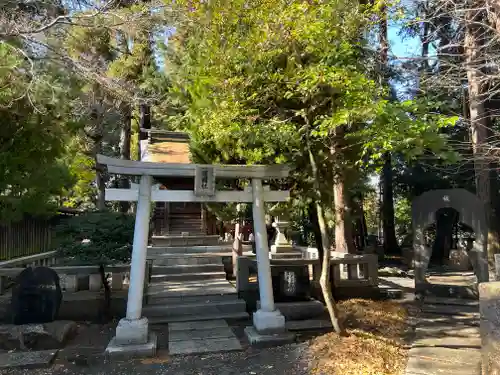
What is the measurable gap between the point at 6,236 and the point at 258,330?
333 inches

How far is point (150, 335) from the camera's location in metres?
6.85

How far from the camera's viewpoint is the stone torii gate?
6383 millimetres

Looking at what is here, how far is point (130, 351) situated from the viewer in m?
6.08

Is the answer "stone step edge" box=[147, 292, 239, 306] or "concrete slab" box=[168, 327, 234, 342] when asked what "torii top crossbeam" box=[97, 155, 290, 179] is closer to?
"concrete slab" box=[168, 327, 234, 342]

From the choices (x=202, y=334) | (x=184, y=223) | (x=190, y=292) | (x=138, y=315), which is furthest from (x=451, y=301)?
(x=184, y=223)

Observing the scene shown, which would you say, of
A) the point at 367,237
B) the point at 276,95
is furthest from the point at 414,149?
the point at 367,237

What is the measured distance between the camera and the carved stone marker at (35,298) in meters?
7.27

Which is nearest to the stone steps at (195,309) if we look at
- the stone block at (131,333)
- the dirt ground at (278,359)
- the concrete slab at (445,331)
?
the dirt ground at (278,359)

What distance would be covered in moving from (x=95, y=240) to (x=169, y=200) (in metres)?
2.22

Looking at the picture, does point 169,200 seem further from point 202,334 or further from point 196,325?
point 196,325

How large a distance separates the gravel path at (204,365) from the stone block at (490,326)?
2.31 meters

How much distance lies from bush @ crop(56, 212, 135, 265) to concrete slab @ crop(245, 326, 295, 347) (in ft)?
10.4

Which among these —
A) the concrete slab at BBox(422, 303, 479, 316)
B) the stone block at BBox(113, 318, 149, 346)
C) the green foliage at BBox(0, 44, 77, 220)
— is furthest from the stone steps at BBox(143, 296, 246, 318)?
the concrete slab at BBox(422, 303, 479, 316)

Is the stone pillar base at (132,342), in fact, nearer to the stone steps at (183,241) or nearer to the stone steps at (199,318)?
the stone steps at (199,318)
